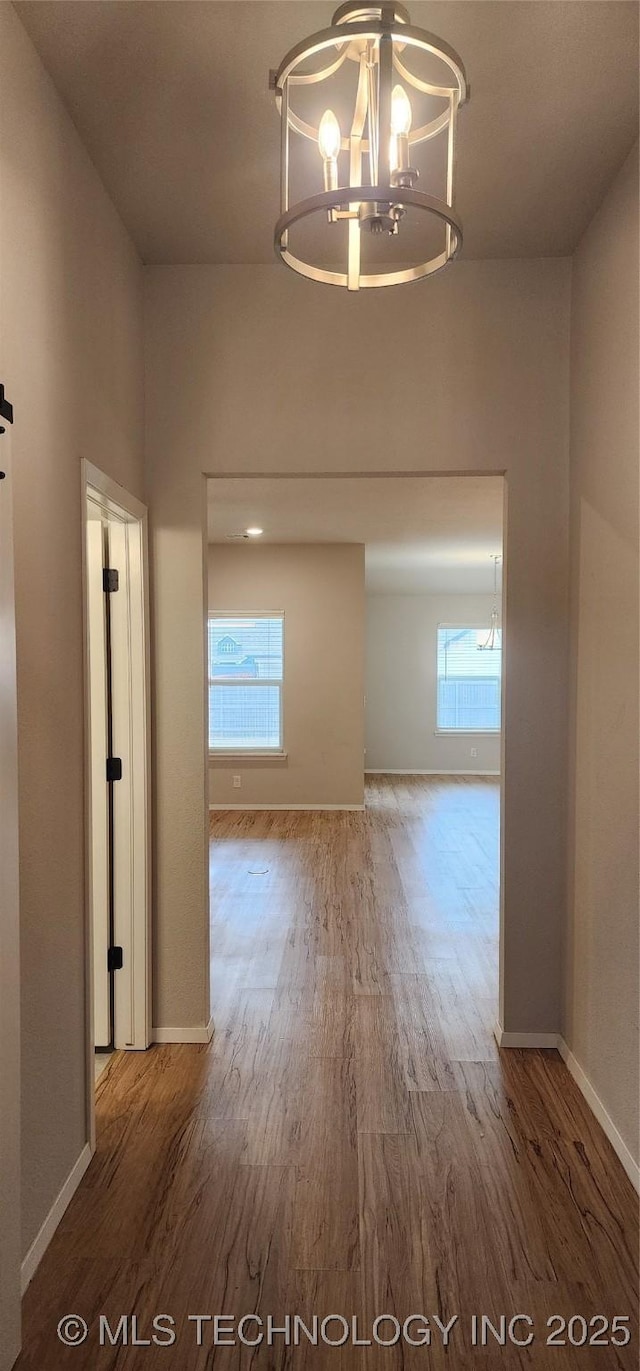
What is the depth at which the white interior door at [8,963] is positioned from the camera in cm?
168

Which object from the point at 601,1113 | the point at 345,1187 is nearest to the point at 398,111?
the point at 345,1187

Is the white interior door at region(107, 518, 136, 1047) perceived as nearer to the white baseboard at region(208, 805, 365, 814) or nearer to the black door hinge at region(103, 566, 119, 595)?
the black door hinge at region(103, 566, 119, 595)

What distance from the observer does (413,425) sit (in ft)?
10.0

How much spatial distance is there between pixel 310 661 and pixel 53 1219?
6732 mm

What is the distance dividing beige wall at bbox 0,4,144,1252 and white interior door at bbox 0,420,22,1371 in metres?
0.16

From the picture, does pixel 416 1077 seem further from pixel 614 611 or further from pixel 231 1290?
pixel 614 611

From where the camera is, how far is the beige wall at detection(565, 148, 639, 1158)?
2.36 meters

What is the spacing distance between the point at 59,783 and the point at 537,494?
1992 mm

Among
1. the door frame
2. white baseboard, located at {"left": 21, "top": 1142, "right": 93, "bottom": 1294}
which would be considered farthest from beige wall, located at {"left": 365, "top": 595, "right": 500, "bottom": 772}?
white baseboard, located at {"left": 21, "top": 1142, "right": 93, "bottom": 1294}

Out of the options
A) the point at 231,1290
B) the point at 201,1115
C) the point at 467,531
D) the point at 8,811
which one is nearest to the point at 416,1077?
the point at 201,1115

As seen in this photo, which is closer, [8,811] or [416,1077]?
[8,811]

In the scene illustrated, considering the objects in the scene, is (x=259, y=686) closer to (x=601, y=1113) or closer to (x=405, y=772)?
(x=405, y=772)

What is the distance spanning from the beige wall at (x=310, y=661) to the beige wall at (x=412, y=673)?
323 cm

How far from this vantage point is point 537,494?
120 inches
